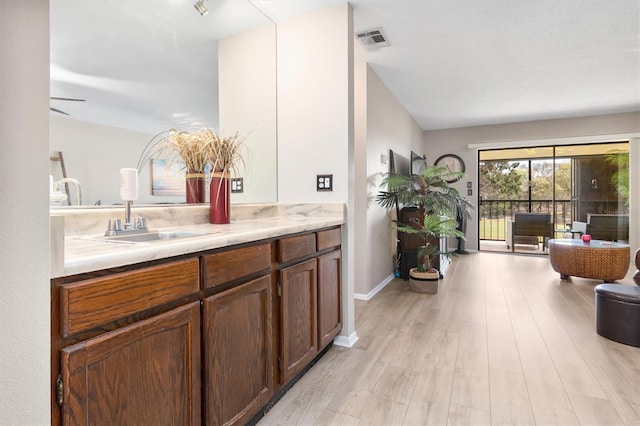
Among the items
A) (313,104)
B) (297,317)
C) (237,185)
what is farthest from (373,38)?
(297,317)

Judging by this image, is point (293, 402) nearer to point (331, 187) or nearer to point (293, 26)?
point (331, 187)

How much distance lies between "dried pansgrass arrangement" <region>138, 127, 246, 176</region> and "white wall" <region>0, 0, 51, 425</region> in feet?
3.52

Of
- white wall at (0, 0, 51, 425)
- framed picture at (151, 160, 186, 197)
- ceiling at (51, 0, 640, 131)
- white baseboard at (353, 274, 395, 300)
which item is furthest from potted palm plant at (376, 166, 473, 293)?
white wall at (0, 0, 51, 425)

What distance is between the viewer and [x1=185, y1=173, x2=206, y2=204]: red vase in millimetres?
1965

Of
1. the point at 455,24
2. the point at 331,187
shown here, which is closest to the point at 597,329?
the point at 331,187

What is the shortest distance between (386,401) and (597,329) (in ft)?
6.25

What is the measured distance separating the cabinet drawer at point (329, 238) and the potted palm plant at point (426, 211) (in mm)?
1672

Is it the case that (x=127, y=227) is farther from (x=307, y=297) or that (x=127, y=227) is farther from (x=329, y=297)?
(x=329, y=297)

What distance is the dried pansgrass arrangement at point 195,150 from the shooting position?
6.07 feet

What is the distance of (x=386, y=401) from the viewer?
169 cm

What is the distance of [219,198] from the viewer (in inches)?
76.0

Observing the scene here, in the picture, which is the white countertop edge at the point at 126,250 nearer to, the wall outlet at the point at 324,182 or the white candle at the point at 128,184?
the white candle at the point at 128,184

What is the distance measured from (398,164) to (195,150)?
3286 millimetres

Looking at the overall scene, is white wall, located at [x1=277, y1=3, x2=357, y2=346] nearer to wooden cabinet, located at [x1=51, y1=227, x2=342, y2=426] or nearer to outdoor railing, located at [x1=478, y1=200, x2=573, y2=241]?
wooden cabinet, located at [x1=51, y1=227, x2=342, y2=426]
